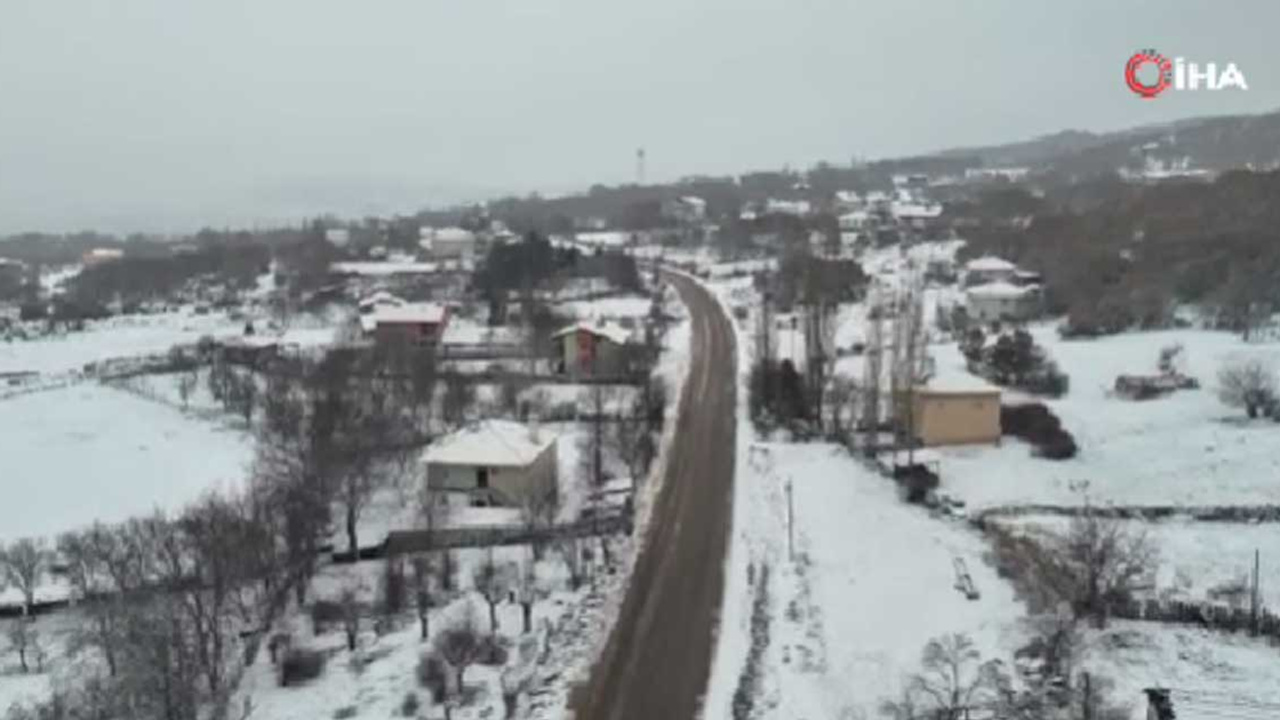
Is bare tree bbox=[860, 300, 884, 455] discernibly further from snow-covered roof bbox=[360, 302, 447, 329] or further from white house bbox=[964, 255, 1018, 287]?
white house bbox=[964, 255, 1018, 287]

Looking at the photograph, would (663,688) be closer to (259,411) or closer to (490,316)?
(259,411)

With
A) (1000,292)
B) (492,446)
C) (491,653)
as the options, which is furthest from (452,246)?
(491,653)

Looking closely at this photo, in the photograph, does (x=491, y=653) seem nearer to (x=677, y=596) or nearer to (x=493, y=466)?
(x=677, y=596)

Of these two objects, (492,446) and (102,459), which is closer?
(492,446)

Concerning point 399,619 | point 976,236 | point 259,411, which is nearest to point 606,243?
point 976,236

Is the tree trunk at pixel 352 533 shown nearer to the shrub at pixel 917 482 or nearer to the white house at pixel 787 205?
the shrub at pixel 917 482

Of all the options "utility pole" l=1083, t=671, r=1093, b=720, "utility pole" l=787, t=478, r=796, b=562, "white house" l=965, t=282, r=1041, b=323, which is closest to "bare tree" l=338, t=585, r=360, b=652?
"utility pole" l=787, t=478, r=796, b=562

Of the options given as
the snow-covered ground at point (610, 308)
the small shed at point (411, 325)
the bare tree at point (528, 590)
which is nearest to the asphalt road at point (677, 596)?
the bare tree at point (528, 590)
